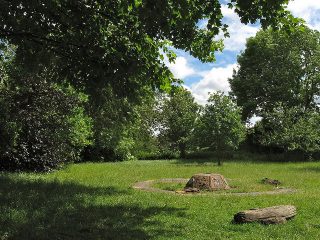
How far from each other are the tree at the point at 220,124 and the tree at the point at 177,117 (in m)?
21.9

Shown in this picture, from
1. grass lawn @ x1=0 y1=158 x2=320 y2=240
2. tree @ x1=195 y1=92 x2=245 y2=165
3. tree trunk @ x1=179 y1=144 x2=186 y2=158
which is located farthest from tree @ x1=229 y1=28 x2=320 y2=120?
grass lawn @ x1=0 y1=158 x2=320 y2=240

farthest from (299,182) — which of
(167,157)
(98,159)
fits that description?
(167,157)

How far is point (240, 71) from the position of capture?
2472 inches

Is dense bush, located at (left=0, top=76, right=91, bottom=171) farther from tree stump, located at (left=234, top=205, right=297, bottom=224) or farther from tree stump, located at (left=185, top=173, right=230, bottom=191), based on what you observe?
tree stump, located at (left=234, top=205, right=297, bottom=224)

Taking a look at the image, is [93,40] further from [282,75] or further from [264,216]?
[282,75]

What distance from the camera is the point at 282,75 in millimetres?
55781

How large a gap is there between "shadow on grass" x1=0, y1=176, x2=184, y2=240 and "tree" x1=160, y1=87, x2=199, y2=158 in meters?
47.2

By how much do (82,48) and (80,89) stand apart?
1542mm

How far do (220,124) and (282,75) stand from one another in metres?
21.5

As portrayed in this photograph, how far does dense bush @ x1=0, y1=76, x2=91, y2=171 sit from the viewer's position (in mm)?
23828

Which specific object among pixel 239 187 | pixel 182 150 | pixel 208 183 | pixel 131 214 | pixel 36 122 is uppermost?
pixel 36 122

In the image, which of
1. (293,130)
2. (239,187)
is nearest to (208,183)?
(239,187)

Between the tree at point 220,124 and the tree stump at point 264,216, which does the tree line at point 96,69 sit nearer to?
the tree at point 220,124

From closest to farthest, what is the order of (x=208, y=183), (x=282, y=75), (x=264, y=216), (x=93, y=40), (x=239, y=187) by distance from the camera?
(x=264, y=216)
(x=93, y=40)
(x=208, y=183)
(x=239, y=187)
(x=282, y=75)
